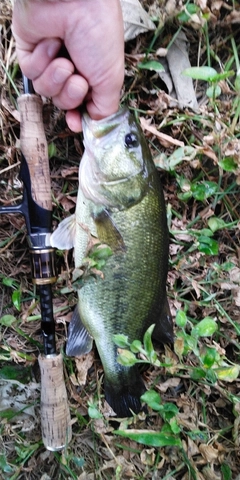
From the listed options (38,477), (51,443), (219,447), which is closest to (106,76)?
(51,443)

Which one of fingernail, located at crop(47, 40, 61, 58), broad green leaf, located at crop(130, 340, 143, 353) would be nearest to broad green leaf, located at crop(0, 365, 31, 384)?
broad green leaf, located at crop(130, 340, 143, 353)

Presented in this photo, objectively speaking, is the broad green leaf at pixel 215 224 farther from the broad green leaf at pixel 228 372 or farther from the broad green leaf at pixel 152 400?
the broad green leaf at pixel 152 400

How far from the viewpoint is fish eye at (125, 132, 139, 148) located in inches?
63.1

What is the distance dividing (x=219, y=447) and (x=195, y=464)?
0.13 m

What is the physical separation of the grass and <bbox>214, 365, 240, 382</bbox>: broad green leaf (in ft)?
0.81

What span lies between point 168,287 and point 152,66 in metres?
0.97

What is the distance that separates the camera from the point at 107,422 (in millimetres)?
1963

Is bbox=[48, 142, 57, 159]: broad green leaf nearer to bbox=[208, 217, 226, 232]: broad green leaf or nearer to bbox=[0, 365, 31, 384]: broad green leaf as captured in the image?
bbox=[208, 217, 226, 232]: broad green leaf

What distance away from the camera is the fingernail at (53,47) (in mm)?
1416

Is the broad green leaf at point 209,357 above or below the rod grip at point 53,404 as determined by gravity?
Answer: above

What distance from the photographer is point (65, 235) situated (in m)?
1.70

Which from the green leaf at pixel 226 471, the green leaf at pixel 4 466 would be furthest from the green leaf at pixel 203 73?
the green leaf at pixel 4 466

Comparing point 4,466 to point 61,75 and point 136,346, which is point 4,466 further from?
point 61,75

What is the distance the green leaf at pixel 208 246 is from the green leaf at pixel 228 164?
311 mm
